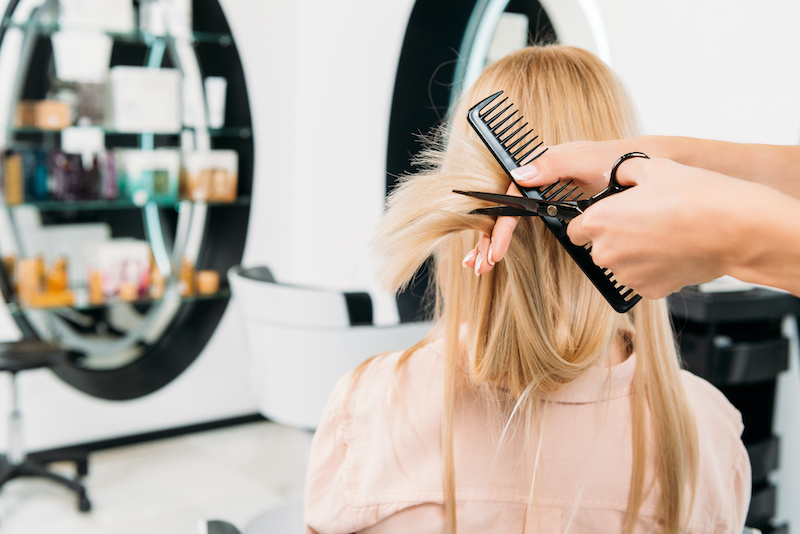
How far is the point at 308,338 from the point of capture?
1.76 metres

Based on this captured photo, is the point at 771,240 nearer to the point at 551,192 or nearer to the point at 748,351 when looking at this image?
the point at 551,192

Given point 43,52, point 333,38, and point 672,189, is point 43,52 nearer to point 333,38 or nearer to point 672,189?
point 333,38

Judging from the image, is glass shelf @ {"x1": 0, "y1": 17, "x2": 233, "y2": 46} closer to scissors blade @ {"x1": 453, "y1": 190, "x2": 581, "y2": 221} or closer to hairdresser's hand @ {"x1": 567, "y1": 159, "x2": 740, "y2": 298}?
scissors blade @ {"x1": 453, "y1": 190, "x2": 581, "y2": 221}

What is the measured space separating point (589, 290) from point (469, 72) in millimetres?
2077

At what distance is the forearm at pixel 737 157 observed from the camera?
2.46 ft

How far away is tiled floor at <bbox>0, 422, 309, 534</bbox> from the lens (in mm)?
2314

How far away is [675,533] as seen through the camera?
79 centimetres

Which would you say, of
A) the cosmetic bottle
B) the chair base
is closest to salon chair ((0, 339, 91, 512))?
the chair base

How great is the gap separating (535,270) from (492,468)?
0.25 m

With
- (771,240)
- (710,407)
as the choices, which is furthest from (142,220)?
(771,240)

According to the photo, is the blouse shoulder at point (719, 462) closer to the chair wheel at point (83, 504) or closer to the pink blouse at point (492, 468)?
the pink blouse at point (492, 468)

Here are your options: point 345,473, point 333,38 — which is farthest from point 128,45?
point 345,473

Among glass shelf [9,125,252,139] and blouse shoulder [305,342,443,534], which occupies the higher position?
glass shelf [9,125,252,139]

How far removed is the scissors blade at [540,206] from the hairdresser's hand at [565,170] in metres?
0.03
